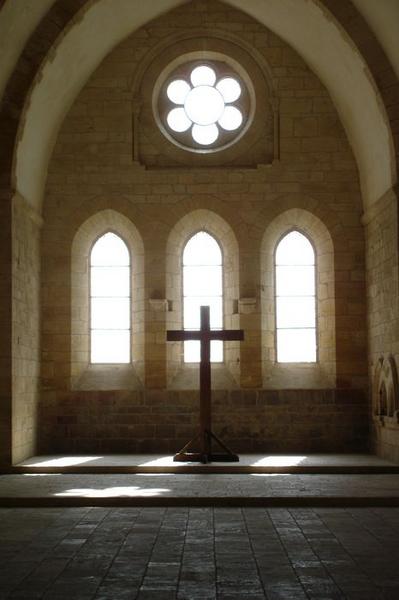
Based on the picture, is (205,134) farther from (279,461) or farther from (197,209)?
(279,461)

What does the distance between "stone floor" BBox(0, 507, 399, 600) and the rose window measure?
8068mm

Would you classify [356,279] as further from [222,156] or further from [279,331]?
[222,156]

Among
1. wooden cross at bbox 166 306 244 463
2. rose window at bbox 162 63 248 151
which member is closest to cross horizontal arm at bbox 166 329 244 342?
wooden cross at bbox 166 306 244 463

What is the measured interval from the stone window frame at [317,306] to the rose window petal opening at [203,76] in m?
2.67

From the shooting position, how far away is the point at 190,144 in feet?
50.9

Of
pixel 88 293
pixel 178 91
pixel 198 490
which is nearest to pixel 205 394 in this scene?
pixel 198 490

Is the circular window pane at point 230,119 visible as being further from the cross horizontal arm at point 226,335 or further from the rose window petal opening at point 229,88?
the cross horizontal arm at point 226,335

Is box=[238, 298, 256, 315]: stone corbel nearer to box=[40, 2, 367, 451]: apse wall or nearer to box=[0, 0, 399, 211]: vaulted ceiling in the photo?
box=[40, 2, 367, 451]: apse wall

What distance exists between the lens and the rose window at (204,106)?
15562 mm

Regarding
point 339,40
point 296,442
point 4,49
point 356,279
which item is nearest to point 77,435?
point 296,442

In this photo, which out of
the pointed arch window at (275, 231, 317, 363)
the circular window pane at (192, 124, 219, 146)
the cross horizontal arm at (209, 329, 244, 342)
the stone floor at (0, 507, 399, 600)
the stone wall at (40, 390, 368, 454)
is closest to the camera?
the stone floor at (0, 507, 399, 600)

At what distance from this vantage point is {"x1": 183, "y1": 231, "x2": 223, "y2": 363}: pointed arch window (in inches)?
609

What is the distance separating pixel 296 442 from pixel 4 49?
7.46m

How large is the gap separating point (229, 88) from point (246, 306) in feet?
12.5
